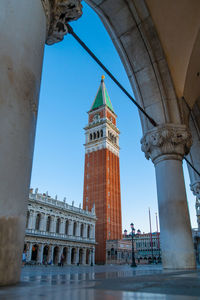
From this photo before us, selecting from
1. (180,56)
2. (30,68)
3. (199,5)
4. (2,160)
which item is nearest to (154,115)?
(180,56)

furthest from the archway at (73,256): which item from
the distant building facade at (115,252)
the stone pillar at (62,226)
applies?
the distant building facade at (115,252)

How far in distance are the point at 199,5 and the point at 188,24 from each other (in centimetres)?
46

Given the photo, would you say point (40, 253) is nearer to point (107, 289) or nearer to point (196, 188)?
point (196, 188)

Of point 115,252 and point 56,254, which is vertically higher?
point 115,252

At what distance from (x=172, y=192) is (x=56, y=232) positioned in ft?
108

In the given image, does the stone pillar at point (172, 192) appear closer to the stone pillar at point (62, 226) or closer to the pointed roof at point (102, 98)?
the stone pillar at point (62, 226)

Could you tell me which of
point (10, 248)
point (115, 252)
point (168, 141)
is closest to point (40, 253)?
point (115, 252)

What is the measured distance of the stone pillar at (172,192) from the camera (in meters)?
4.39

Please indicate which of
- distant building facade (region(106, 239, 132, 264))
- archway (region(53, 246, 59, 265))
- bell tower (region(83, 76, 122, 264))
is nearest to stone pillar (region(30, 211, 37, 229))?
archway (region(53, 246, 59, 265))

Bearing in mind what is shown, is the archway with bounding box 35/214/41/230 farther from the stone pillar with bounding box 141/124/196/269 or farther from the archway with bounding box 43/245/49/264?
the stone pillar with bounding box 141/124/196/269

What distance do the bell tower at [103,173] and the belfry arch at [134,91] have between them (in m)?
41.4

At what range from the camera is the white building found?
99.9 feet

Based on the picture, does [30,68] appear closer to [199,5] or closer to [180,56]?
[180,56]

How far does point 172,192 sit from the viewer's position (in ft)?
15.6
